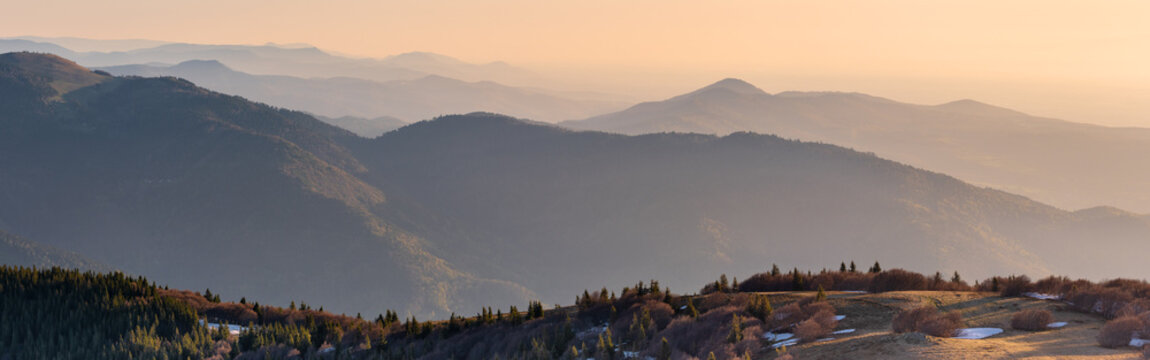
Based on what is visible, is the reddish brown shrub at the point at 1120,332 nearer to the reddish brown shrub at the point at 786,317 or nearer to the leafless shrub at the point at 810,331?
the leafless shrub at the point at 810,331

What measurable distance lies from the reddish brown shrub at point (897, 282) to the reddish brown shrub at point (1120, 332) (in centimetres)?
1226

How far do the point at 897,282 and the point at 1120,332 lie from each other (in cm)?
1308

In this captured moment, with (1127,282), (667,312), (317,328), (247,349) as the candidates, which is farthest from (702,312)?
(247,349)

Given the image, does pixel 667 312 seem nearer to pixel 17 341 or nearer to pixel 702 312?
pixel 702 312

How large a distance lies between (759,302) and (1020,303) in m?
9.41

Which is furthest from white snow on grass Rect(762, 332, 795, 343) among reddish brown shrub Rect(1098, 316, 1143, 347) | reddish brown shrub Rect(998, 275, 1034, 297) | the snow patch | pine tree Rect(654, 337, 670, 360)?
the snow patch

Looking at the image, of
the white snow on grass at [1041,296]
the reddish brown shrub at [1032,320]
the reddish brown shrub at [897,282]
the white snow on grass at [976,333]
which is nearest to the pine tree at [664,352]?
the white snow on grass at [976,333]

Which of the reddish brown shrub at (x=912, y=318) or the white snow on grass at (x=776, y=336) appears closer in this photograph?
the reddish brown shrub at (x=912, y=318)

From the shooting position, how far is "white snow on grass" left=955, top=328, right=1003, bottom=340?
24205 millimetres

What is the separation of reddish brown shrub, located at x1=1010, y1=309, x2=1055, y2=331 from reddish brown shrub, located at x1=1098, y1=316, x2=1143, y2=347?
2688 millimetres

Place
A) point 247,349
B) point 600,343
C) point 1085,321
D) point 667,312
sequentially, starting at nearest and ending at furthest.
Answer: point 1085,321, point 600,343, point 667,312, point 247,349

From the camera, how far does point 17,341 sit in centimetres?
4188

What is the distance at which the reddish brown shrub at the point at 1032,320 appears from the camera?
24.8 m

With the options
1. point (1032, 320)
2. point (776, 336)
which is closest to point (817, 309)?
point (776, 336)
